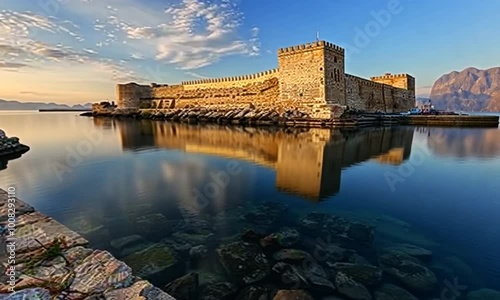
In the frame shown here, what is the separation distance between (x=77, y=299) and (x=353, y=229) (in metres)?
3.68

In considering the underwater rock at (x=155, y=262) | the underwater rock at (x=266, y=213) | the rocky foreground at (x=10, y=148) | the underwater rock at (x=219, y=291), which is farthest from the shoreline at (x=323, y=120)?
the underwater rock at (x=219, y=291)

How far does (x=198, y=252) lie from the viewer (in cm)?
350

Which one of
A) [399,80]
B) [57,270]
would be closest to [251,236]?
[57,270]

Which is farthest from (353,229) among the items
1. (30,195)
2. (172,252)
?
(30,195)

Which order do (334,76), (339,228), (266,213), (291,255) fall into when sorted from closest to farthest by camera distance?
(291,255) < (339,228) < (266,213) < (334,76)

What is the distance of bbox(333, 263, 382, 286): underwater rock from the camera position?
293cm

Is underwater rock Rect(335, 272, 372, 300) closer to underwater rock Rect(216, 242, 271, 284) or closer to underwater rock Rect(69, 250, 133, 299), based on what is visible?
underwater rock Rect(216, 242, 271, 284)

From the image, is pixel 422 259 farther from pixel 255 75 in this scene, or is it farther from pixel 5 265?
pixel 255 75

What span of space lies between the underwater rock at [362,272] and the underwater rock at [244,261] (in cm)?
90

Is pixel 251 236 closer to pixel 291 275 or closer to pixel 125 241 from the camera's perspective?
pixel 291 275

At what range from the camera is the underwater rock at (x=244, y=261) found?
298 centimetres

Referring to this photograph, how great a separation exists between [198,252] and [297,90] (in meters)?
22.0

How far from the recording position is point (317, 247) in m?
3.64

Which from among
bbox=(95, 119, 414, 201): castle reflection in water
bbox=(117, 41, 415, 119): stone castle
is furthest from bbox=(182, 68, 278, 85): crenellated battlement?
bbox=(95, 119, 414, 201): castle reflection in water
